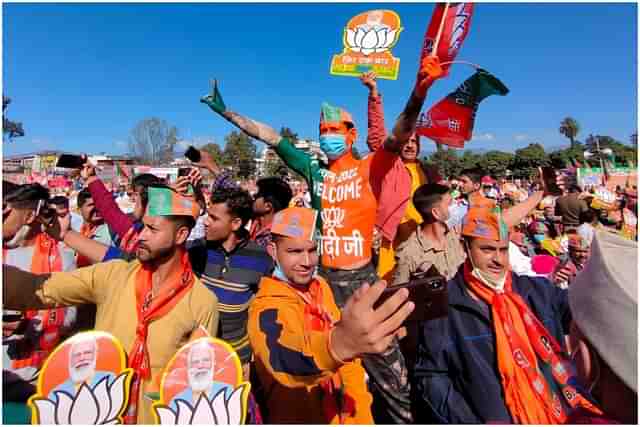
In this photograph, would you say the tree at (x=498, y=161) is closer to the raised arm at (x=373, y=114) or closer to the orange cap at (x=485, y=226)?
the raised arm at (x=373, y=114)

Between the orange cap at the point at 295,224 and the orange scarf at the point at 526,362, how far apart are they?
100 cm

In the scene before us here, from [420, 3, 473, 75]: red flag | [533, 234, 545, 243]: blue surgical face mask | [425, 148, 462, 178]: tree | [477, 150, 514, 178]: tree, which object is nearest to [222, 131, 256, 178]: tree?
[425, 148, 462, 178]: tree

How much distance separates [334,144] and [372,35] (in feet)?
3.49

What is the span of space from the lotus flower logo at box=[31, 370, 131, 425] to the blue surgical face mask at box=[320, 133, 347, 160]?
7.56ft

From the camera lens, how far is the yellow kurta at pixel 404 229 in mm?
3393

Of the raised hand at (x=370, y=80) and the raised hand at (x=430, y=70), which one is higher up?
the raised hand at (x=370, y=80)

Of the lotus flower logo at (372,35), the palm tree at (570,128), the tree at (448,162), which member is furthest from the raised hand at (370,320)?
the palm tree at (570,128)

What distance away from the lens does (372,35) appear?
3.27m

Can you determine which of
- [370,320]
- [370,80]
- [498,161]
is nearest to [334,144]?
[370,80]

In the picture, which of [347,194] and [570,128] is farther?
[570,128]

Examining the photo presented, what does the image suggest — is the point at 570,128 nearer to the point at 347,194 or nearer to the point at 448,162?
the point at 448,162

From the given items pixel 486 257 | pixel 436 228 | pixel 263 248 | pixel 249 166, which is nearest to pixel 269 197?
pixel 263 248

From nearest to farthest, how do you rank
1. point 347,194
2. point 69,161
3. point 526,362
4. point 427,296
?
point 427,296 → point 526,362 → point 69,161 → point 347,194

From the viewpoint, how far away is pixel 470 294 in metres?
2.02
